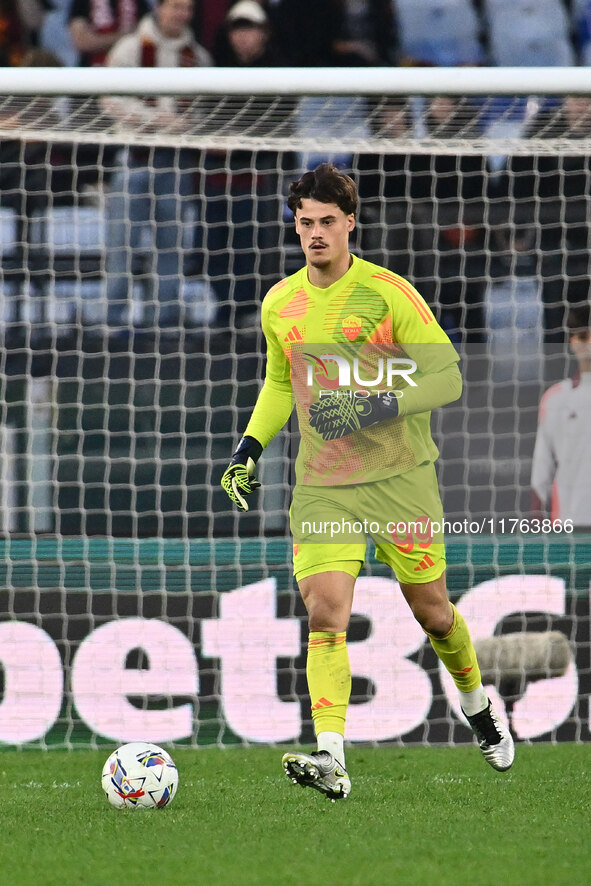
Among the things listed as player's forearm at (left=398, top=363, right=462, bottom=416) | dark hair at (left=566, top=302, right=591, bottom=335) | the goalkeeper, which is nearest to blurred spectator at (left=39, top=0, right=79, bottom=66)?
dark hair at (left=566, top=302, right=591, bottom=335)

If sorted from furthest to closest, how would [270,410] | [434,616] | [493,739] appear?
1. [493,739]
2. [270,410]
3. [434,616]

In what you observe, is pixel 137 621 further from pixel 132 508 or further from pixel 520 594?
pixel 520 594

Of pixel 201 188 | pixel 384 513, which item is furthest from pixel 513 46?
pixel 384 513

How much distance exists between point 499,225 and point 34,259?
278 centimetres

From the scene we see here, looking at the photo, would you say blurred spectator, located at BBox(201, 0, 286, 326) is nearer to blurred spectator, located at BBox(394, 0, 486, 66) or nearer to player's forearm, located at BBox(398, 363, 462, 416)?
blurred spectator, located at BBox(394, 0, 486, 66)

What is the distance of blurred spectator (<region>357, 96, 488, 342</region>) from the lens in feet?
24.5

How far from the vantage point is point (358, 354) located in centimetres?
475

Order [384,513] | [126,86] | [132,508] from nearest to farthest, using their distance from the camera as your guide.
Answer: [384,513], [126,86], [132,508]

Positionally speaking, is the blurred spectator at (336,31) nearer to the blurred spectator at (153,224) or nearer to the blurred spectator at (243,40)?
the blurred spectator at (243,40)

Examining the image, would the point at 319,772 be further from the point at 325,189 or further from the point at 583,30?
the point at 583,30

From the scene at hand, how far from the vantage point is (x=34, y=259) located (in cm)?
751

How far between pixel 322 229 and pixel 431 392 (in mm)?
706

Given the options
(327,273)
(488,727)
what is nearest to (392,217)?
(327,273)

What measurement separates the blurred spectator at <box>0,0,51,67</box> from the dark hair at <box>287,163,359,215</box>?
5009mm
